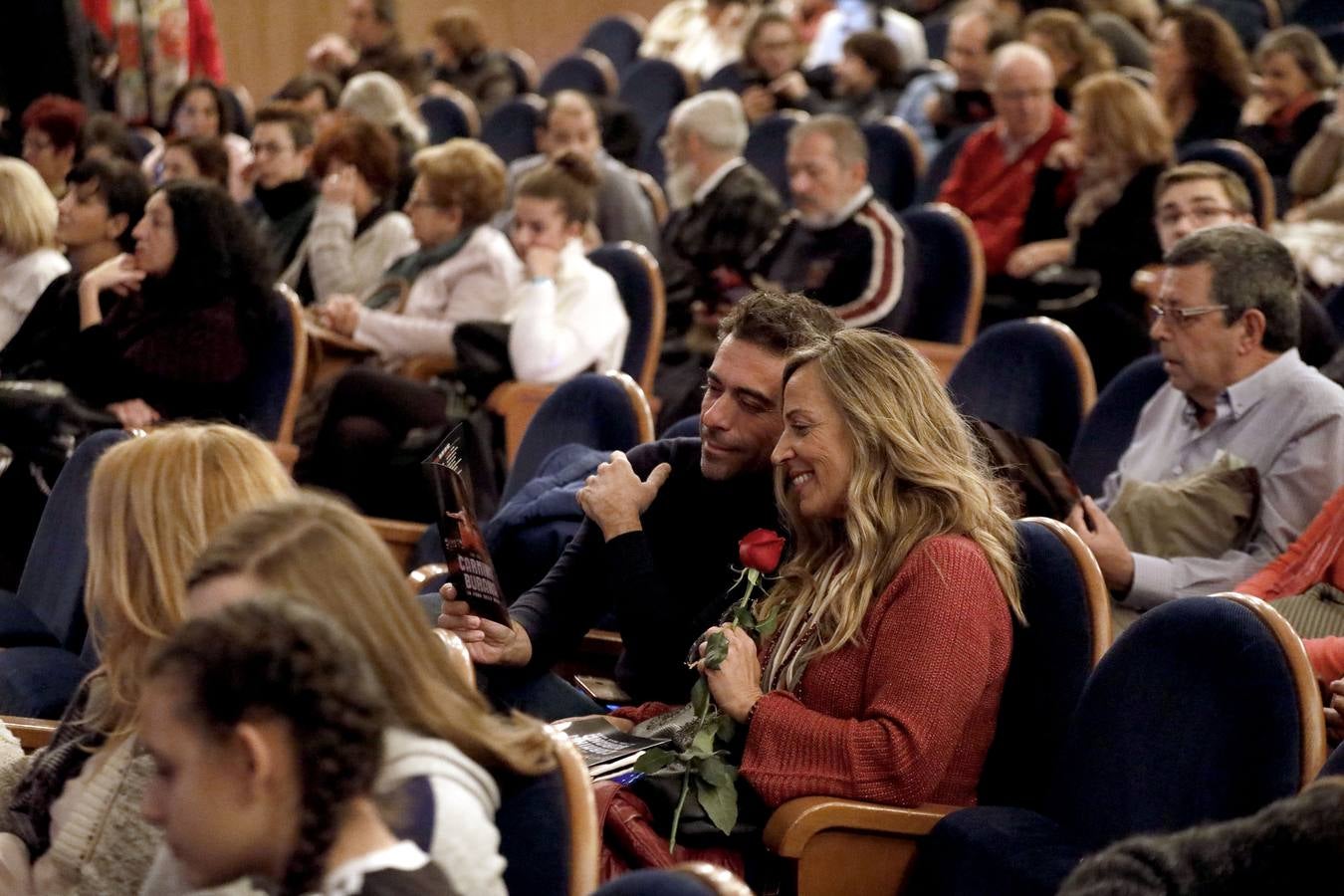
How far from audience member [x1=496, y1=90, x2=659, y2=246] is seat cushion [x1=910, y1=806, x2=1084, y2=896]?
3.48 m

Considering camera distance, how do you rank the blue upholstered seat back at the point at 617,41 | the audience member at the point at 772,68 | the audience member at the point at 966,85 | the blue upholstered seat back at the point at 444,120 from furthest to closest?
the blue upholstered seat back at the point at 617,41, the blue upholstered seat back at the point at 444,120, the audience member at the point at 772,68, the audience member at the point at 966,85

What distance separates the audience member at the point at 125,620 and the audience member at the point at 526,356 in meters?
2.31

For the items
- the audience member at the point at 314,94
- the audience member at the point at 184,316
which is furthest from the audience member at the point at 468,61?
the audience member at the point at 184,316

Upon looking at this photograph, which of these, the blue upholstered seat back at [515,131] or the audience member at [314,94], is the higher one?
the audience member at [314,94]

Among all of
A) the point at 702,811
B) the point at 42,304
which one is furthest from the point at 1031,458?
the point at 42,304

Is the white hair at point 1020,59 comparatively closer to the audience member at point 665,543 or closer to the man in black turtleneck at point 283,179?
the man in black turtleneck at point 283,179

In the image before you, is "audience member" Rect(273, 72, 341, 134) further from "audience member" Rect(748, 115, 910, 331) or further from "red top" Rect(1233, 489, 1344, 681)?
"red top" Rect(1233, 489, 1344, 681)

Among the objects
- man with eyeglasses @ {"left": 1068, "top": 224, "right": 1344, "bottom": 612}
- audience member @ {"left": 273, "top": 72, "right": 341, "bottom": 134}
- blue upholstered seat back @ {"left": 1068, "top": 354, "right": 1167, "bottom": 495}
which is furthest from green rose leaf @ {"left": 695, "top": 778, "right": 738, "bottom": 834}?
audience member @ {"left": 273, "top": 72, "right": 341, "bottom": 134}

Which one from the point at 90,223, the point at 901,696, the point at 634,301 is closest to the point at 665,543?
the point at 901,696

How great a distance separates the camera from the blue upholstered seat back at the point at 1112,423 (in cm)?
323

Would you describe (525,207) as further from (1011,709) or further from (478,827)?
(478,827)

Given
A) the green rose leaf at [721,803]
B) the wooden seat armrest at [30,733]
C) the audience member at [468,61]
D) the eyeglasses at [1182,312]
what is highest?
the eyeglasses at [1182,312]

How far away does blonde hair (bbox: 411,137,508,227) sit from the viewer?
15.3ft

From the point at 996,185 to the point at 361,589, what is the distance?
424cm
